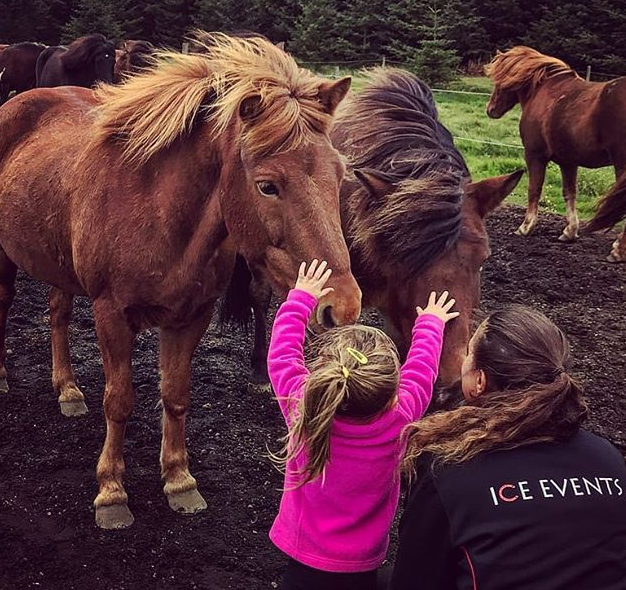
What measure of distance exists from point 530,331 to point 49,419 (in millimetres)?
3359

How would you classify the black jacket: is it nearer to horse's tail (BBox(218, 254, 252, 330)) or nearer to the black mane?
the black mane

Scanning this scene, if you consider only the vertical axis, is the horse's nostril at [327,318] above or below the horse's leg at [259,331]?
above

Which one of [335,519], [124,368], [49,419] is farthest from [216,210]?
[49,419]

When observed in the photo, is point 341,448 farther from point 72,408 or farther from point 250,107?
point 72,408

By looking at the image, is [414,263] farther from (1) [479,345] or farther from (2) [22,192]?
(2) [22,192]

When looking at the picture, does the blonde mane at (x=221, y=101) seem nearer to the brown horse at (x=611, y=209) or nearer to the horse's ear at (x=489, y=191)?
the horse's ear at (x=489, y=191)

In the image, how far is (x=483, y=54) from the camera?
23.7m

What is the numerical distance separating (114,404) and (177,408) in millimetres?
364

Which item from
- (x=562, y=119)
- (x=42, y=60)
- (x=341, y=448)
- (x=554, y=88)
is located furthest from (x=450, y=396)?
(x=42, y=60)

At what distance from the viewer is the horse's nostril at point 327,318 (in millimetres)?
2398

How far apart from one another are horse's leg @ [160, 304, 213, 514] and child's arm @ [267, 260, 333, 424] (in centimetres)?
102

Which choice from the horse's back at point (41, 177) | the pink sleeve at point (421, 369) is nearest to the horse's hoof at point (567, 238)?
the horse's back at point (41, 177)

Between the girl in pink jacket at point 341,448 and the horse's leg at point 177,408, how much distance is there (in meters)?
1.20

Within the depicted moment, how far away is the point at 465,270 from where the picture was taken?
122 inches
